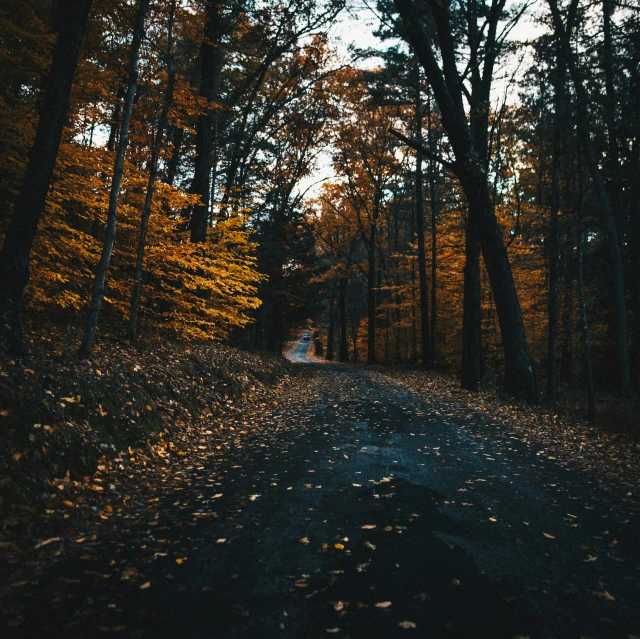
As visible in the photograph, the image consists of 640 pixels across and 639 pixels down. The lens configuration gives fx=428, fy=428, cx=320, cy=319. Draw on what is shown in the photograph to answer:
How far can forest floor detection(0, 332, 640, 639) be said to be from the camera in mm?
2545

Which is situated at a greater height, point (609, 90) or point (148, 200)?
point (609, 90)

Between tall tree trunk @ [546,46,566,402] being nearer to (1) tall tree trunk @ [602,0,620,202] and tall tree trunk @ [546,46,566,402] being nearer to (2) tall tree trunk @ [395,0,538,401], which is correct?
(1) tall tree trunk @ [602,0,620,202]

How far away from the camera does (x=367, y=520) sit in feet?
12.7

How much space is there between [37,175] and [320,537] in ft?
19.2

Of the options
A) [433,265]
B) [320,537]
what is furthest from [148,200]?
[433,265]

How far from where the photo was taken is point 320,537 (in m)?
3.56

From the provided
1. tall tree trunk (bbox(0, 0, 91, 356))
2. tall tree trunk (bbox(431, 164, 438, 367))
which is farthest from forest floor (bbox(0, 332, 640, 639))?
tall tree trunk (bbox(431, 164, 438, 367))

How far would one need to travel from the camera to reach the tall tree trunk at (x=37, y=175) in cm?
568

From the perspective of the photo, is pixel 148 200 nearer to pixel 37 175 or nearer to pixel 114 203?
pixel 114 203

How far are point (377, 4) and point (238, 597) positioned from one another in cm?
1527

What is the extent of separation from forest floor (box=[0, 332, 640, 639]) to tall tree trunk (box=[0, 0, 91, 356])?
103 centimetres

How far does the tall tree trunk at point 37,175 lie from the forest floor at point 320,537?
103 cm

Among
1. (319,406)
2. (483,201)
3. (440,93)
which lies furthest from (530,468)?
(440,93)

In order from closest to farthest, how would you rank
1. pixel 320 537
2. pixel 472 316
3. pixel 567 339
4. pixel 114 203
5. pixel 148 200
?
pixel 320 537 < pixel 114 203 < pixel 148 200 < pixel 472 316 < pixel 567 339
